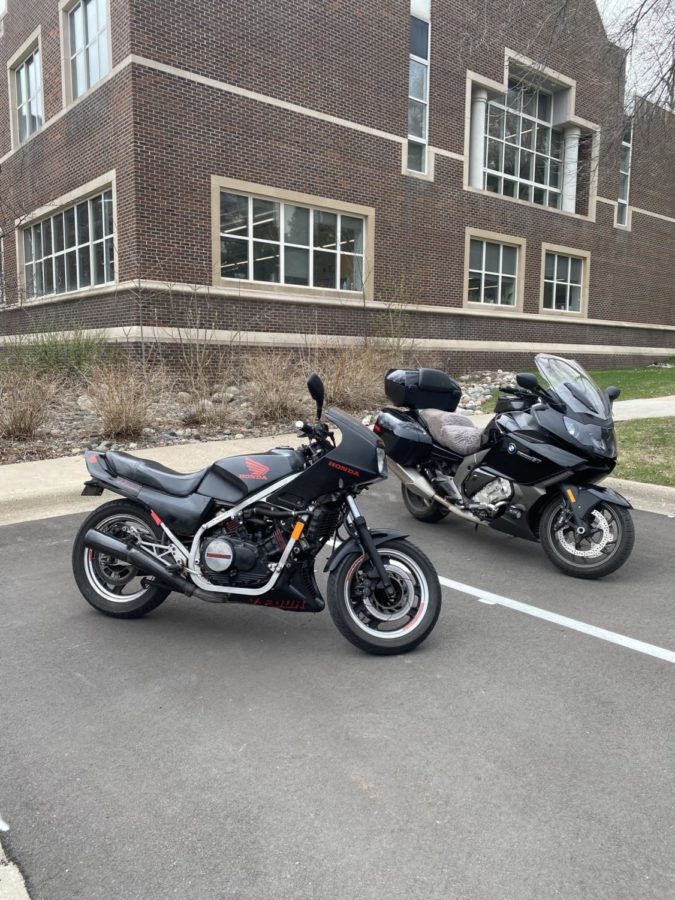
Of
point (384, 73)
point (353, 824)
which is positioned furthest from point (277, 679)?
point (384, 73)

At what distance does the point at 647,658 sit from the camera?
371 centimetres

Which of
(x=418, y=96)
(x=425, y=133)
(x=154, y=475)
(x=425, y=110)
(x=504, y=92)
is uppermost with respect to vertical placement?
(x=504, y=92)

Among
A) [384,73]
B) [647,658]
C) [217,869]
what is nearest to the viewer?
[217,869]

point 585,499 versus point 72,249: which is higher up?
point 72,249

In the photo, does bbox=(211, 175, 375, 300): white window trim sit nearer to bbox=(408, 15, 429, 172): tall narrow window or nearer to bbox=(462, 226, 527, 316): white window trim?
bbox=(408, 15, 429, 172): tall narrow window

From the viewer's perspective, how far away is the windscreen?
5129 mm

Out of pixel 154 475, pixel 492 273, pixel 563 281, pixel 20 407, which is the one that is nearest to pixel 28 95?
pixel 492 273

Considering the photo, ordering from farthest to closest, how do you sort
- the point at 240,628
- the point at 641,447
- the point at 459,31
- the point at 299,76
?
the point at 459,31 < the point at 299,76 < the point at 641,447 < the point at 240,628

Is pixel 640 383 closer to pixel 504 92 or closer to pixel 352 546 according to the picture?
pixel 504 92

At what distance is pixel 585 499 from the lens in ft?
16.2

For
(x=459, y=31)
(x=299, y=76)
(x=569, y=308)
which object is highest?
(x=459, y=31)

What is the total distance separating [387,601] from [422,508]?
280 cm

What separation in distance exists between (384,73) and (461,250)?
17.7 feet

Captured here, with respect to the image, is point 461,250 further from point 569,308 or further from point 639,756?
point 639,756
